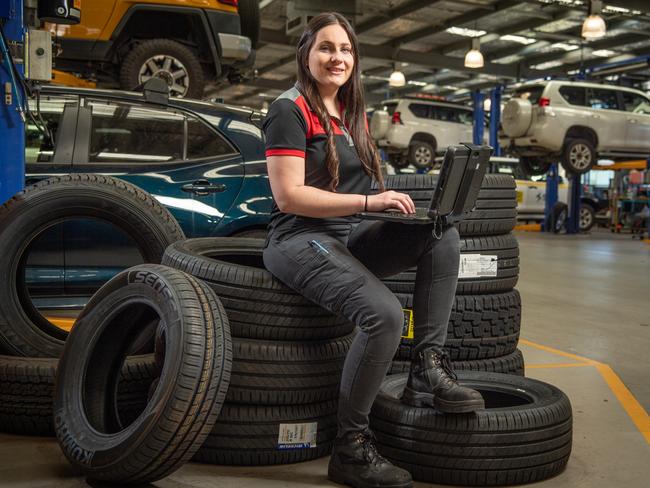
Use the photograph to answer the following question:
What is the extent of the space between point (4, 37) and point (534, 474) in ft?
10.2

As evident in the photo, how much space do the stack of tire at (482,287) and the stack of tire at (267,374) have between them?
69cm

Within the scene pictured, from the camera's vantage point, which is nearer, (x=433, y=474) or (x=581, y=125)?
(x=433, y=474)

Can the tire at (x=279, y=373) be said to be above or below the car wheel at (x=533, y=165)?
below

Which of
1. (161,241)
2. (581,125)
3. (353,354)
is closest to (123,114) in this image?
(161,241)

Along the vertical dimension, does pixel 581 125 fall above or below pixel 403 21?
below

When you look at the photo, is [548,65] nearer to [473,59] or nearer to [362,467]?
[473,59]

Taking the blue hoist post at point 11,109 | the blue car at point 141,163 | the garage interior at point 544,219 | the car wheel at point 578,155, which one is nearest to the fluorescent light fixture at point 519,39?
the garage interior at point 544,219

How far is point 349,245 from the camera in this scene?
2672 mm

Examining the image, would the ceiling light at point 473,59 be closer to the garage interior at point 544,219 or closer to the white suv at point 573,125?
the garage interior at point 544,219

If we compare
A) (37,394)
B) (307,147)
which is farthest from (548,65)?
(37,394)

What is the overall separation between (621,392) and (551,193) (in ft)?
51.8

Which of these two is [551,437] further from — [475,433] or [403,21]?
[403,21]

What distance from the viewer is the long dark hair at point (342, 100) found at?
A: 2.51 metres

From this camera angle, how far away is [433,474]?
97.1 inches
